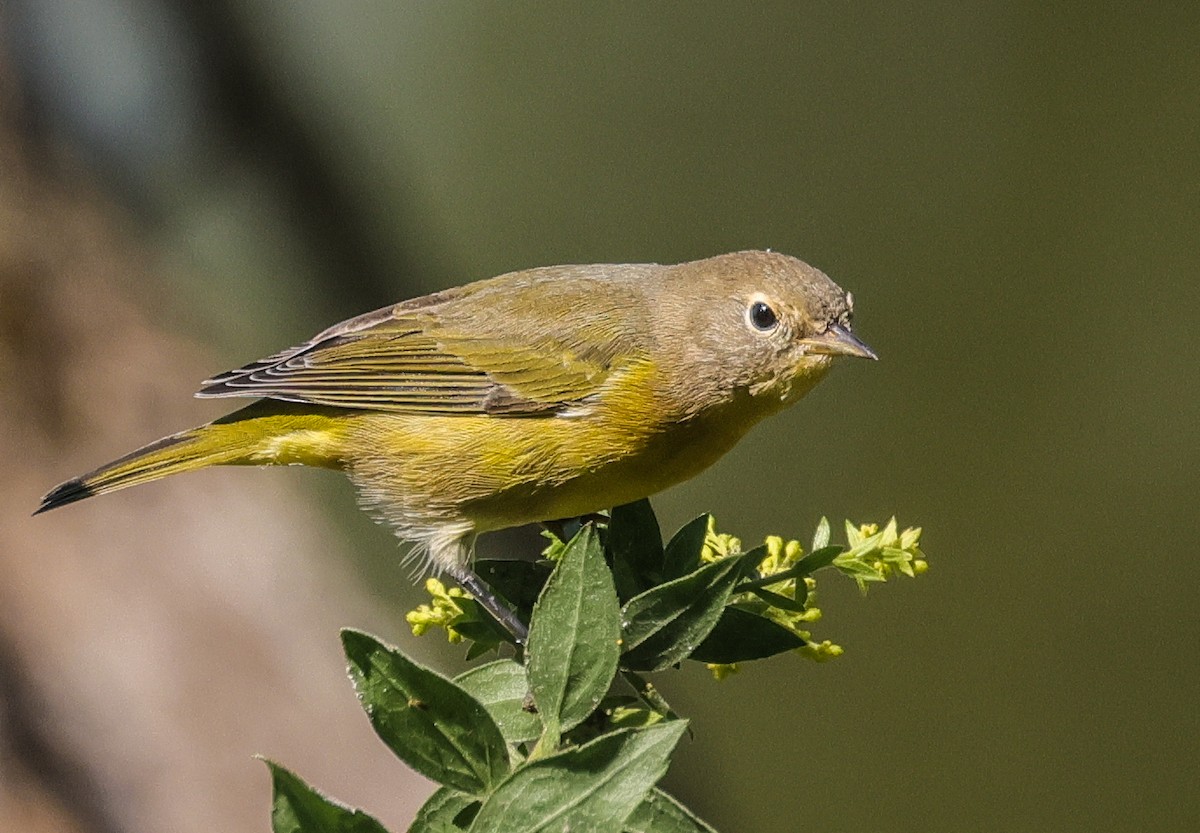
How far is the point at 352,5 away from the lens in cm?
862

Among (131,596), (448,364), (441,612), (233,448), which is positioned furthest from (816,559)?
(131,596)

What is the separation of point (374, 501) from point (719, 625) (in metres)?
1.38

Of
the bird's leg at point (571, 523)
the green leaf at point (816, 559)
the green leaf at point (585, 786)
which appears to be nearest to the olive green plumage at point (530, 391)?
the bird's leg at point (571, 523)

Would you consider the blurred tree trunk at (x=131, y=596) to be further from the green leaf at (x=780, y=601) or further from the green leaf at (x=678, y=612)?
the green leaf at (x=678, y=612)

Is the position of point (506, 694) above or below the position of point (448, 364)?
below

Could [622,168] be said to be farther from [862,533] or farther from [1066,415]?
[862,533]

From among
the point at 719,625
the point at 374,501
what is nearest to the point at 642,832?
the point at 719,625

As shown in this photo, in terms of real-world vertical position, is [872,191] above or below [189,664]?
above

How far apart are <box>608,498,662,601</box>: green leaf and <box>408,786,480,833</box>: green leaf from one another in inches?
22.5

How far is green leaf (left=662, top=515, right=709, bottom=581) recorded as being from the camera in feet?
5.95

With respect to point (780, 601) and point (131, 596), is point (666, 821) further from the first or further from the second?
point (131, 596)

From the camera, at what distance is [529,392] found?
2.80 meters

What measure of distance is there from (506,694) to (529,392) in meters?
1.25

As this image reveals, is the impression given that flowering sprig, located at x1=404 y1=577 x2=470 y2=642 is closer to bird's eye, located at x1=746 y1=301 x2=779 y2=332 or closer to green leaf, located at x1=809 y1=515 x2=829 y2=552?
green leaf, located at x1=809 y1=515 x2=829 y2=552
